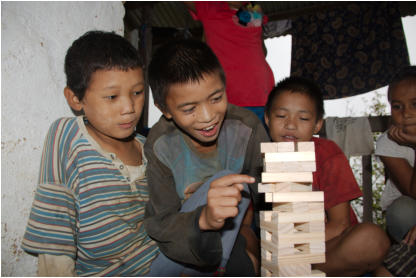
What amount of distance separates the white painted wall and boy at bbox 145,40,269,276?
1.71 ft

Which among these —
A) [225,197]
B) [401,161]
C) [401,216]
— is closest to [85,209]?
[225,197]

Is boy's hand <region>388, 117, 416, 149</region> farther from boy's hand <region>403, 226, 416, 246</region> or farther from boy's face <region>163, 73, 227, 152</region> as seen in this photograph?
boy's face <region>163, 73, 227, 152</region>

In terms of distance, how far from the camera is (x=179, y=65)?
1310 mm

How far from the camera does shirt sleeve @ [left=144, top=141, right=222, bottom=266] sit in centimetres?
111

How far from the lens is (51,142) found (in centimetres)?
123

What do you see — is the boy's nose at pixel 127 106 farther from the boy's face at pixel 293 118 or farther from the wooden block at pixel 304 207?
the boy's face at pixel 293 118

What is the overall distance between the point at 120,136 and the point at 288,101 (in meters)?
1.08

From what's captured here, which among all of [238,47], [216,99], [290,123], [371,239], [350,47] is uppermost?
[350,47]

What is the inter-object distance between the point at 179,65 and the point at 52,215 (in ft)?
2.70

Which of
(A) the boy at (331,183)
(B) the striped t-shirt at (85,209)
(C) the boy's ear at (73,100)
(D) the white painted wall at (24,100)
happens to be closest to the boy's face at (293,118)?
(A) the boy at (331,183)

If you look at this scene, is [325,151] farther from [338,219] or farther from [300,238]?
[300,238]

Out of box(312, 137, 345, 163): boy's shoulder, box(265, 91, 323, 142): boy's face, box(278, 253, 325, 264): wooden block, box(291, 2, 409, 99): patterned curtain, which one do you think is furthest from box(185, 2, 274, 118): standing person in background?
box(291, 2, 409, 99): patterned curtain

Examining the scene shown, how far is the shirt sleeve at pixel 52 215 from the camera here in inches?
43.5

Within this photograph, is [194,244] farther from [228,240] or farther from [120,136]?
[120,136]
